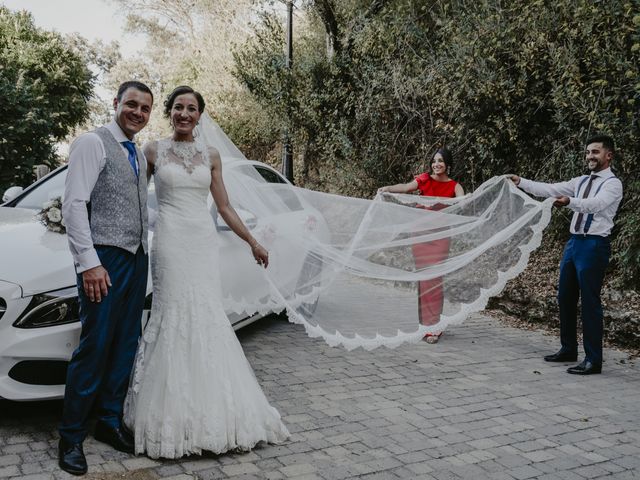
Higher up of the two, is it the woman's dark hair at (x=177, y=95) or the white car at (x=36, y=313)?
the woman's dark hair at (x=177, y=95)

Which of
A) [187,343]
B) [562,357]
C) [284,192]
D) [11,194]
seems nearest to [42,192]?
[11,194]

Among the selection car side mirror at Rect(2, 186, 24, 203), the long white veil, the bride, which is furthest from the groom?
car side mirror at Rect(2, 186, 24, 203)

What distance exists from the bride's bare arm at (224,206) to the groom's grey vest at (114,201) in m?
0.62

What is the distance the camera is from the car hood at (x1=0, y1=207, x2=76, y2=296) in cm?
374

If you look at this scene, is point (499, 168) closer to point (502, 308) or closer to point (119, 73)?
point (502, 308)

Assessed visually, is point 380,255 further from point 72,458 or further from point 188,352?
point 72,458

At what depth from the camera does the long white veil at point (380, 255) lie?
5137 millimetres

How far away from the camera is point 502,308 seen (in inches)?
325

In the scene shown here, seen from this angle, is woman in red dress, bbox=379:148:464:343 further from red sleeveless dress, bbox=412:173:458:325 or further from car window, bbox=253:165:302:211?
car window, bbox=253:165:302:211

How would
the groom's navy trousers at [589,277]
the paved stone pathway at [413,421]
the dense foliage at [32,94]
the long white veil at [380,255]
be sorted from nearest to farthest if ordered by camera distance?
1. the paved stone pathway at [413,421]
2. the long white veil at [380,255]
3. the groom's navy trousers at [589,277]
4. the dense foliage at [32,94]

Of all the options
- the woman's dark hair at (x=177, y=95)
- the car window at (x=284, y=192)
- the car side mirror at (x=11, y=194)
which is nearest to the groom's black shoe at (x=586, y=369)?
the car window at (x=284, y=192)

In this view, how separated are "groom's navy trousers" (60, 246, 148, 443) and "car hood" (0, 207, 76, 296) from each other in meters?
0.43

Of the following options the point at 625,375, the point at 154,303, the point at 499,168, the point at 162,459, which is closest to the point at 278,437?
the point at 162,459

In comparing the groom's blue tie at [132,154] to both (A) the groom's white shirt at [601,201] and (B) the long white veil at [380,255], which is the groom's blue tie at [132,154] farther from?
(A) the groom's white shirt at [601,201]
